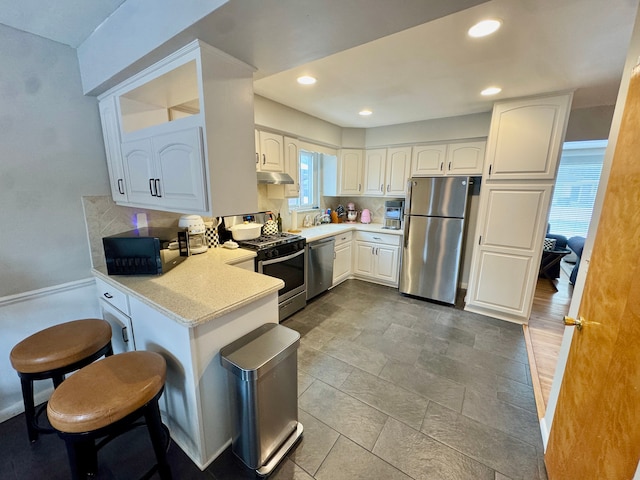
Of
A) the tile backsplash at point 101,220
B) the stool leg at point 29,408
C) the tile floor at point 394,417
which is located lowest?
the tile floor at point 394,417

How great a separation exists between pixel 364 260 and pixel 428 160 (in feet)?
5.71

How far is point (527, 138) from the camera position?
8.59 ft

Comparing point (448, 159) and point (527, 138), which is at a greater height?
point (527, 138)

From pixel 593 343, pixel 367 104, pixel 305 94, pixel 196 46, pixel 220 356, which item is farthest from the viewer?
pixel 367 104

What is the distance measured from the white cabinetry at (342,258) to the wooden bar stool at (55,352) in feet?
8.80

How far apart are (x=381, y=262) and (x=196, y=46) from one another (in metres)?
3.36

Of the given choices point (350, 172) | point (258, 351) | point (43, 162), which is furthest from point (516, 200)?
point (43, 162)

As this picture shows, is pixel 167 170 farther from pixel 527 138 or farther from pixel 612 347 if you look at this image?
pixel 527 138

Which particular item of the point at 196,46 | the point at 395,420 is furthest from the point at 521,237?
the point at 196,46

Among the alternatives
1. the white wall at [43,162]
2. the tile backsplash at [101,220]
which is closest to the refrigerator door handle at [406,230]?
the tile backsplash at [101,220]

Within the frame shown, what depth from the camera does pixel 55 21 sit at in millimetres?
1473

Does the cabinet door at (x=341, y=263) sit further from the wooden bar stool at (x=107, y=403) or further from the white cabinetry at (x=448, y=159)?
the wooden bar stool at (x=107, y=403)

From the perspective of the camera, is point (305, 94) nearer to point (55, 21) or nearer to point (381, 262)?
point (55, 21)

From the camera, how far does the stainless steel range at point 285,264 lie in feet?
8.20
